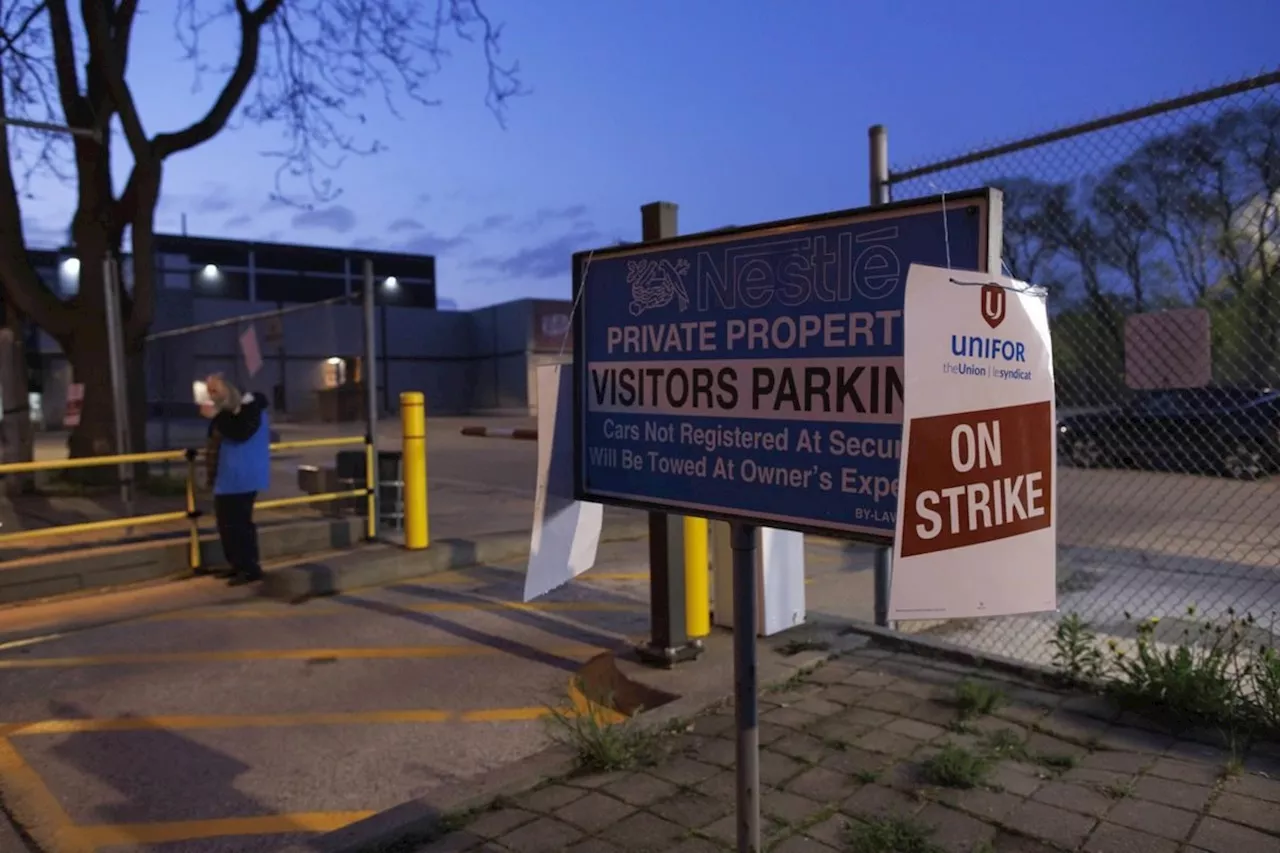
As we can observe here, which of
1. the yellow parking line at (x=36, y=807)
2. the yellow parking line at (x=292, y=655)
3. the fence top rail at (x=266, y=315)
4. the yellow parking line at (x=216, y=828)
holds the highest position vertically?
the fence top rail at (x=266, y=315)

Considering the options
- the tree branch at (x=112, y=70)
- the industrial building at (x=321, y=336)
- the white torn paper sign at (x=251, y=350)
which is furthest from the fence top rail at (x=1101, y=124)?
the industrial building at (x=321, y=336)

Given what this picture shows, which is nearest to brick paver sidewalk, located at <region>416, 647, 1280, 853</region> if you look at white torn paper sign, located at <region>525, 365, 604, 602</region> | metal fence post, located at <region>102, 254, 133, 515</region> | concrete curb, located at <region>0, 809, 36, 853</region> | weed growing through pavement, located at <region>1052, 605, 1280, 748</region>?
weed growing through pavement, located at <region>1052, 605, 1280, 748</region>

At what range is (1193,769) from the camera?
368 cm

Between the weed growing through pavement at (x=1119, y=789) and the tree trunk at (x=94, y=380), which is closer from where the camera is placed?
the weed growing through pavement at (x=1119, y=789)

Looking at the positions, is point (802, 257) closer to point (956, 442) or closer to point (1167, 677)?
point (956, 442)

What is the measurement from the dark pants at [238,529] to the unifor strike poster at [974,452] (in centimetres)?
678

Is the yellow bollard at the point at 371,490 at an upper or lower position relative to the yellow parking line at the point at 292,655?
upper

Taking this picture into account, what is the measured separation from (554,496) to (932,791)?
1848mm

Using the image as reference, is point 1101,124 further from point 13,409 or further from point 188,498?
point 13,409

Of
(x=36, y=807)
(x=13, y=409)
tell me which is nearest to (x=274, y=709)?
(x=36, y=807)

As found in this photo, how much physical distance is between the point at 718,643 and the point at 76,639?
170 inches

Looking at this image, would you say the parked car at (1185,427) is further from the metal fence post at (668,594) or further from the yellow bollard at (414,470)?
the yellow bollard at (414,470)

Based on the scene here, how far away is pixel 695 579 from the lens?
Result: 552cm

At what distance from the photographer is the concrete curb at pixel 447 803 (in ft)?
10.9
